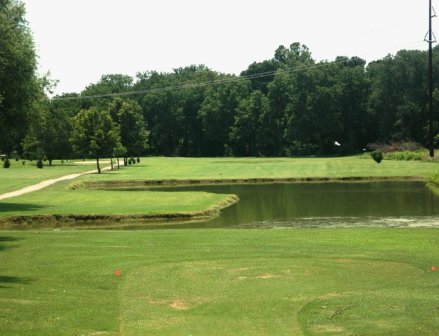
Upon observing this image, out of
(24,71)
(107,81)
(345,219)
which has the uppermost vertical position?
(107,81)

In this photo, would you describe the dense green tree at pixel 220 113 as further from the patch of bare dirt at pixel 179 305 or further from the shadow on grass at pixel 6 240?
the patch of bare dirt at pixel 179 305

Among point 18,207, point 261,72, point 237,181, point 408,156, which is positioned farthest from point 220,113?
point 18,207

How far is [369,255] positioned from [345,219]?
46.3 ft

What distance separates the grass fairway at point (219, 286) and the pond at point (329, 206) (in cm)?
866

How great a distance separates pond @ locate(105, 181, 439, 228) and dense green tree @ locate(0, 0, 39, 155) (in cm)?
876

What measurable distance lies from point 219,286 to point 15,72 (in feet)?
63.2

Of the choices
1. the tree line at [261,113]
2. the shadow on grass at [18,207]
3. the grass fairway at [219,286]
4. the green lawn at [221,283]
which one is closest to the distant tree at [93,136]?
the tree line at [261,113]

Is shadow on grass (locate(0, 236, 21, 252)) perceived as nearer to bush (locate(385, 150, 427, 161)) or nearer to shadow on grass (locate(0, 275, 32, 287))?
shadow on grass (locate(0, 275, 32, 287))

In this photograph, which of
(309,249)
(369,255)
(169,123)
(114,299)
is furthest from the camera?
(169,123)

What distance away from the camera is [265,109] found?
12962cm

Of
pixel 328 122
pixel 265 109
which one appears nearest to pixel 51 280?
pixel 328 122

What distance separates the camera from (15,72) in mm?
29000

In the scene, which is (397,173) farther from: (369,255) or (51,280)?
(51,280)

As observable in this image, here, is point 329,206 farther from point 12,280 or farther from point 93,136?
point 93,136
